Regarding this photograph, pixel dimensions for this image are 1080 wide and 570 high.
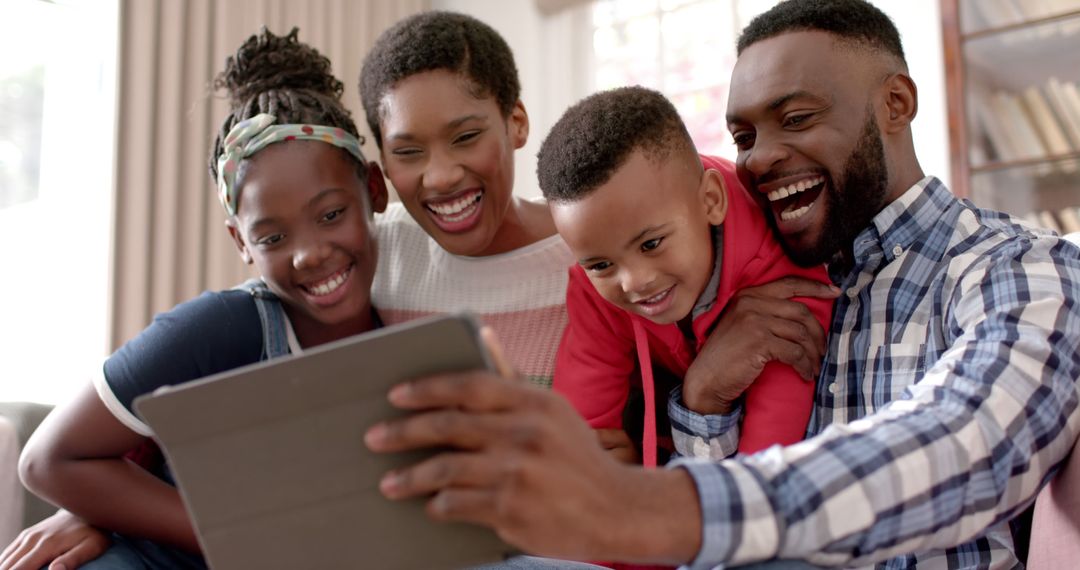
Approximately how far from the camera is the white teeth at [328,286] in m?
1.65

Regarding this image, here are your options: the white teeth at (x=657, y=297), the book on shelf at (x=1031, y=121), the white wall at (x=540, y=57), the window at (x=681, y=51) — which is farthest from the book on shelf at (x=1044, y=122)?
the white teeth at (x=657, y=297)

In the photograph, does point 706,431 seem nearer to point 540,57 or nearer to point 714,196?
point 714,196

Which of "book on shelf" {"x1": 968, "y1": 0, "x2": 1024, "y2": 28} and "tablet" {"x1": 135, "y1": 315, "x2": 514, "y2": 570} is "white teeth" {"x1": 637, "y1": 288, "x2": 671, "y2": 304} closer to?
"tablet" {"x1": 135, "y1": 315, "x2": 514, "y2": 570}

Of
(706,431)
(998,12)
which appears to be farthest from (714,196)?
(998,12)

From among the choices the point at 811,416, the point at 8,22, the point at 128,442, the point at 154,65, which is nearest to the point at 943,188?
the point at 811,416

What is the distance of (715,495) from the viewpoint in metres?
0.83

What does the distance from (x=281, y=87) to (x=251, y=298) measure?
43cm

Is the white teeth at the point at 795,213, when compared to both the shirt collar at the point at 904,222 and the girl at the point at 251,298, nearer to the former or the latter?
the shirt collar at the point at 904,222

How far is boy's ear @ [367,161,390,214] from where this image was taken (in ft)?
5.95

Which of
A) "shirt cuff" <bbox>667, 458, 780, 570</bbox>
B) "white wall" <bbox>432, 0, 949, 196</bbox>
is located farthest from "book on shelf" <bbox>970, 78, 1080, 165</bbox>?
"shirt cuff" <bbox>667, 458, 780, 570</bbox>

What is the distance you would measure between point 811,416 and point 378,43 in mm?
1056

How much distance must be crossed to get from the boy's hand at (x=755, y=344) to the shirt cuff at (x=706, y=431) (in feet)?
0.05

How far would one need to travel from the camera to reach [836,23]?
1.47m

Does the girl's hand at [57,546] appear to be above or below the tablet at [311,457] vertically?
below
